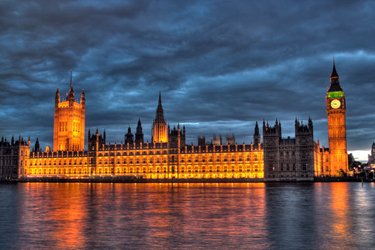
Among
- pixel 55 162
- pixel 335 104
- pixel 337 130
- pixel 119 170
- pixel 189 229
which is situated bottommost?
pixel 189 229

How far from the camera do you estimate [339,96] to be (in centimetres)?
16150

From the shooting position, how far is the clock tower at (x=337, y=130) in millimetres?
158250

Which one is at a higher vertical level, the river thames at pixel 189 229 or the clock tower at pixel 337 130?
the clock tower at pixel 337 130

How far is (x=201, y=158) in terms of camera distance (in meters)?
166

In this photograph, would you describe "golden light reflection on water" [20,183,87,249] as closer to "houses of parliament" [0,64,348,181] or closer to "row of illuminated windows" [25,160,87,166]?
"houses of parliament" [0,64,348,181]

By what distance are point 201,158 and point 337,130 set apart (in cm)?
5095

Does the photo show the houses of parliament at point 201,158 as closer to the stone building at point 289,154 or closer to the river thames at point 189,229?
the stone building at point 289,154

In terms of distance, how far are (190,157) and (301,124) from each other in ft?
142

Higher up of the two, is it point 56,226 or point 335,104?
point 335,104

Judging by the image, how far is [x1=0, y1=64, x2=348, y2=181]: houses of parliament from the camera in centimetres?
14912

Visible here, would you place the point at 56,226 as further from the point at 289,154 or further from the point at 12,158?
the point at 12,158

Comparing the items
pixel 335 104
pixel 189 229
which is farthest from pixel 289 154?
pixel 189 229

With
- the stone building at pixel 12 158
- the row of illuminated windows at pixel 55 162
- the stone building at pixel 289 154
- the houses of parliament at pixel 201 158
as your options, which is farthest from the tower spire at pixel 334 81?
the stone building at pixel 12 158

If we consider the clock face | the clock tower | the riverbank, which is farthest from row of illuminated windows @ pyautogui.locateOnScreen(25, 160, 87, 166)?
the clock face
